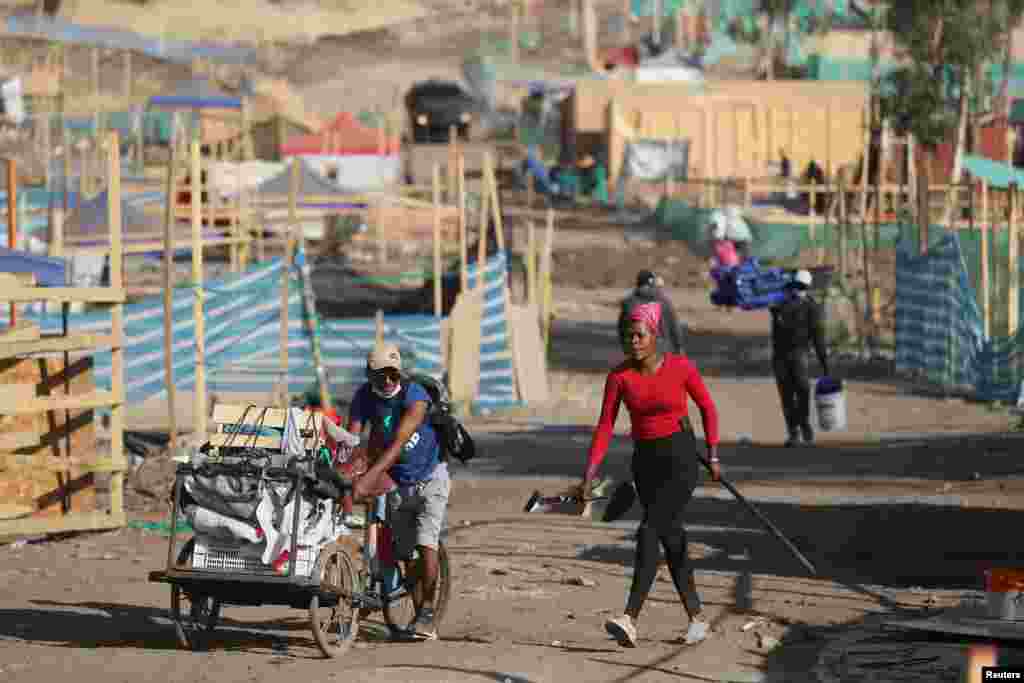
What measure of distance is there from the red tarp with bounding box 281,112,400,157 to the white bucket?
30997mm

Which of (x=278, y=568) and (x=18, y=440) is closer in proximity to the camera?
(x=278, y=568)

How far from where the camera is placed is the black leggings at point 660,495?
29.1ft

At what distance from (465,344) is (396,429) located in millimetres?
11334

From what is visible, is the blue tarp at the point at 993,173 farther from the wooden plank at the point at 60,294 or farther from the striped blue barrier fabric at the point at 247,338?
the wooden plank at the point at 60,294

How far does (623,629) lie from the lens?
877 centimetres

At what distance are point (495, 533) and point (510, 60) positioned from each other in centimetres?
6735

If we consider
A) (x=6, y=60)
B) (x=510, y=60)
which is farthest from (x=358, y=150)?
(x=510, y=60)

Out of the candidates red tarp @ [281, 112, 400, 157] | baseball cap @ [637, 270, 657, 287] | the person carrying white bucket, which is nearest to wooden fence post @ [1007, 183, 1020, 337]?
the person carrying white bucket

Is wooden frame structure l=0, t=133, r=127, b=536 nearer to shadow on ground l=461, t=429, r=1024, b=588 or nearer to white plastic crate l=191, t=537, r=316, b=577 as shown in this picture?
shadow on ground l=461, t=429, r=1024, b=588

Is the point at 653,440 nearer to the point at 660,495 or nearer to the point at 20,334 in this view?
the point at 660,495

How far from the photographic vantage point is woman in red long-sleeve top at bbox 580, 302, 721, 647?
8.81m

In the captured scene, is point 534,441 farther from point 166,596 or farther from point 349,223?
point 349,223

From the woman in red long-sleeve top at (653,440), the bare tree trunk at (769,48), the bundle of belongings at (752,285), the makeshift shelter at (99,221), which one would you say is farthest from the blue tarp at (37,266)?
the bare tree trunk at (769,48)

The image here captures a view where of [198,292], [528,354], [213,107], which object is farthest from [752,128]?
[198,292]
